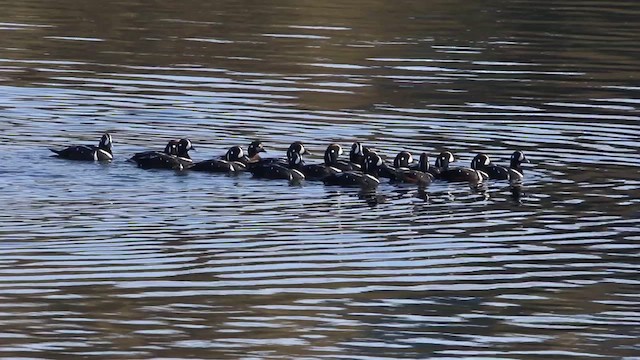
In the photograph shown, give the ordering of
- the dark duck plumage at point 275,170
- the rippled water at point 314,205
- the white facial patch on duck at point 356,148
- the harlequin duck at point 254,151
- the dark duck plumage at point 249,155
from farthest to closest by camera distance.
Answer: the white facial patch on duck at point 356,148
the harlequin duck at point 254,151
the dark duck plumage at point 249,155
the dark duck plumage at point 275,170
the rippled water at point 314,205

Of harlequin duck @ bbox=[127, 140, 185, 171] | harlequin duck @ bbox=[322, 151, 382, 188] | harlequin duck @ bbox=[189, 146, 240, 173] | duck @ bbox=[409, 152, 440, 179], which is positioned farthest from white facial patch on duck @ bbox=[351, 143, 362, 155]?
harlequin duck @ bbox=[127, 140, 185, 171]

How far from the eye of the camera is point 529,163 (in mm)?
21719

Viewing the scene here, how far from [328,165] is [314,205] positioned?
2283 millimetres

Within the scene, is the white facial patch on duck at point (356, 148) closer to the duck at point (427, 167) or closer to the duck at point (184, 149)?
→ the duck at point (427, 167)

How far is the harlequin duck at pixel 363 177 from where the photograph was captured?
2011 cm

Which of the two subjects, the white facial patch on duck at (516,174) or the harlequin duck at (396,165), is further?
the white facial patch on duck at (516,174)

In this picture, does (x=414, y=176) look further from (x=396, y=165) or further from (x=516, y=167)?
(x=516, y=167)

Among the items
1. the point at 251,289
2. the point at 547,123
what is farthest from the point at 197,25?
the point at 251,289

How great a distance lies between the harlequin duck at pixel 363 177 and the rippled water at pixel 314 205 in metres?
0.22

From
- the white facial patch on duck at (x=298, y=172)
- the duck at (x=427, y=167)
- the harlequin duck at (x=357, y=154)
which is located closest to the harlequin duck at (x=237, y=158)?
the white facial patch on duck at (x=298, y=172)

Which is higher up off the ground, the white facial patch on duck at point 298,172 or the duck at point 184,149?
the duck at point 184,149

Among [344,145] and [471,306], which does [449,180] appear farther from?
[471,306]

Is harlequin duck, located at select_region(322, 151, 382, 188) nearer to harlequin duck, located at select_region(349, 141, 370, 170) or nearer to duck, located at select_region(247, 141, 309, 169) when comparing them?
harlequin duck, located at select_region(349, 141, 370, 170)

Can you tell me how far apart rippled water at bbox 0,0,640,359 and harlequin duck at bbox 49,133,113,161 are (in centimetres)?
16
